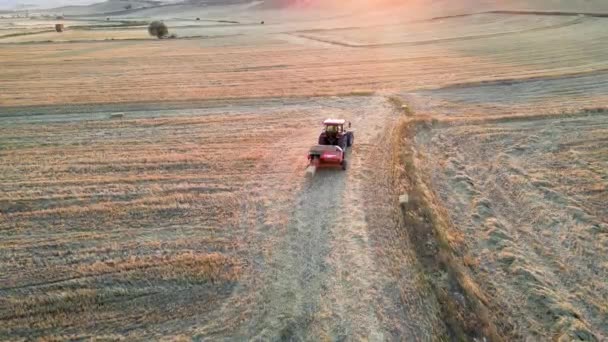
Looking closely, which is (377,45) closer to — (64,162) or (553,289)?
(64,162)

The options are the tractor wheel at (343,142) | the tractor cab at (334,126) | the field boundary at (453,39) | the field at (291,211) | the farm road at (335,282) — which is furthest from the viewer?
the field boundary at (453,39)

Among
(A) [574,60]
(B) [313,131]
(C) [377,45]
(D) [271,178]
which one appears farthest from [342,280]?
(C) [377,45]

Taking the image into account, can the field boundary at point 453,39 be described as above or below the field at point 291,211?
above

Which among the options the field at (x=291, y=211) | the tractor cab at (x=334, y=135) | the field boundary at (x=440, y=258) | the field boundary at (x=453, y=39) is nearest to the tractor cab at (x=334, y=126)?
the tractor cab at (x=334, y=135)

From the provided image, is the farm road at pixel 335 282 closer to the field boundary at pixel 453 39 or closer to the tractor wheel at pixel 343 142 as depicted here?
the tractor wheel at pixel 343 142

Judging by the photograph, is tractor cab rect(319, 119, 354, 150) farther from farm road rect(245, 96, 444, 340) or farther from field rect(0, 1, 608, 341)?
farm road rect(245, 96, 444, 340)

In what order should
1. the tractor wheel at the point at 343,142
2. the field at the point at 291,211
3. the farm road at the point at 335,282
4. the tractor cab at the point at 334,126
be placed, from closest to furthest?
the farm road at the point at 335,282 < the field at the point at 291,211 < the tractor wheel at the point at 343,142 < the tractor cab at the point at 334,126

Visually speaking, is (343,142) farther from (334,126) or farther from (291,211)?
(291,211)

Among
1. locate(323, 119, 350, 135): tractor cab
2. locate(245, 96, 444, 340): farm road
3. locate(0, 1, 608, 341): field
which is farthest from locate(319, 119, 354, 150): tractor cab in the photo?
locate(245, 96, 444, 340): farm road

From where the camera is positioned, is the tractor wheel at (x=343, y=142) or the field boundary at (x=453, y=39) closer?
the tractor wheel at (x=343, y=142)

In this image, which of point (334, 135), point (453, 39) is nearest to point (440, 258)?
point (334, 135)
